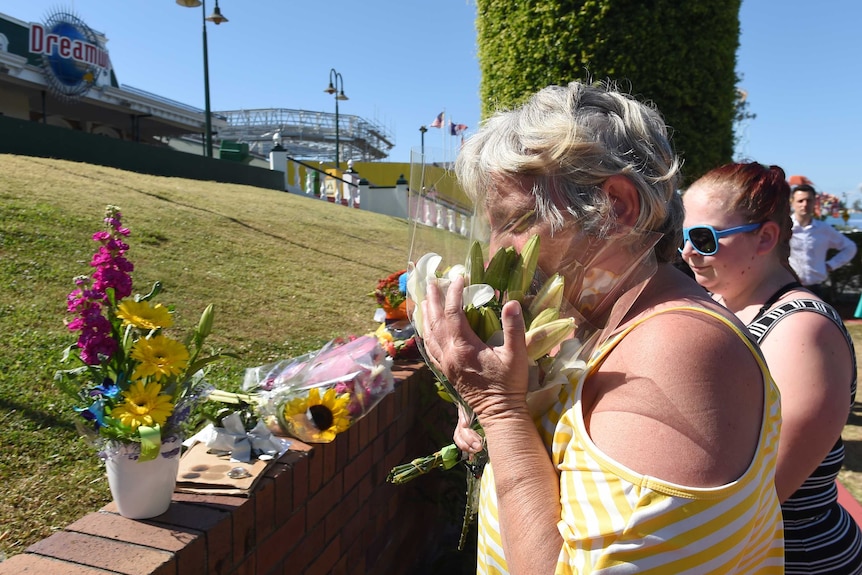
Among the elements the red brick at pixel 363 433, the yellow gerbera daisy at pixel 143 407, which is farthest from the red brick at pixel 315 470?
the yellow gerbera daisy at pixel 143 407

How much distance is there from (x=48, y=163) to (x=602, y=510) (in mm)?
11248

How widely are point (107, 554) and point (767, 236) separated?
212cm

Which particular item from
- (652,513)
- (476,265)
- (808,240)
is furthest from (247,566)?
(808,240)

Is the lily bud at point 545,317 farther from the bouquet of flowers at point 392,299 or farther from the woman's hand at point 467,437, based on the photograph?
the bouquet of flowers at point 392,299

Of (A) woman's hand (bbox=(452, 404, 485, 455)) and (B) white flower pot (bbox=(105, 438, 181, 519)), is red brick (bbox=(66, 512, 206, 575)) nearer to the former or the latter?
(B) white flower pot (bbox=(105, 438, 181, 519))

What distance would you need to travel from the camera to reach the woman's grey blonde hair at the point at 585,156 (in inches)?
45.4

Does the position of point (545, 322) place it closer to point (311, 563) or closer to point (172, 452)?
point (172, 452)

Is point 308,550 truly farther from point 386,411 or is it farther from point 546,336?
point 546,336

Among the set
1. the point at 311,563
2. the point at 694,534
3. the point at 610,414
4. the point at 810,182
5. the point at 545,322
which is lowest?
the point at 311,563

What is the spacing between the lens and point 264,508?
1767 mm

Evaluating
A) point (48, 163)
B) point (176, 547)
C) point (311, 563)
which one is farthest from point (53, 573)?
point (48, 163)

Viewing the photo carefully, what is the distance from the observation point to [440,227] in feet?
4.71

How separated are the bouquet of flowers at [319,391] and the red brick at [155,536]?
61cm

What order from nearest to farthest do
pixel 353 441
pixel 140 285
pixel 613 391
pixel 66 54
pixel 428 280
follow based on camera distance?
pixel 613 391
pixel 428 280
pixel 353 441
pixel 140 285
pixel 66 54
